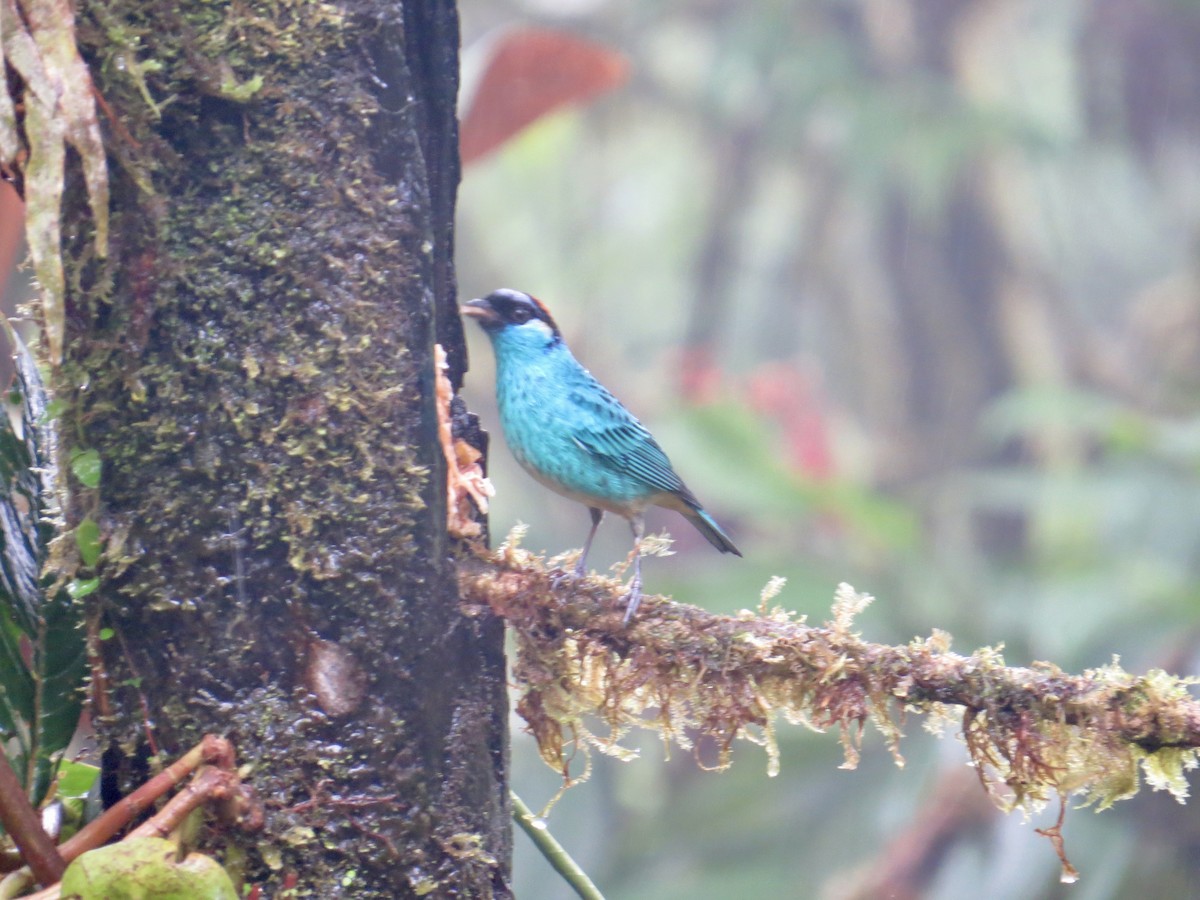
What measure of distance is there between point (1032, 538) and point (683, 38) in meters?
5.21

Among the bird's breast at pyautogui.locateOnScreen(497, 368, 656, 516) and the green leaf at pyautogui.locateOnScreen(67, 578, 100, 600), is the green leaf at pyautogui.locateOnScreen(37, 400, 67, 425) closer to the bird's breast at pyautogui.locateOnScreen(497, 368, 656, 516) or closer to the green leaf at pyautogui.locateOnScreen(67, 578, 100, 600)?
the green leaf at pyautogui.locateOnScreen(67, 578, 100, 600)

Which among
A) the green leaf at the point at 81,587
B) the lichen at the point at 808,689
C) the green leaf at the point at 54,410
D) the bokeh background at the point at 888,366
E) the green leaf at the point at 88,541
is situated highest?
the bokeh background at the point at 888,366

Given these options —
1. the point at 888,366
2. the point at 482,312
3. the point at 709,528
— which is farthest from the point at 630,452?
the point at 888,366

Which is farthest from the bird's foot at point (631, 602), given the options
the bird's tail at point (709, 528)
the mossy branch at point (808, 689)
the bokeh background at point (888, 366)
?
the bokeh background at point (888, 366)

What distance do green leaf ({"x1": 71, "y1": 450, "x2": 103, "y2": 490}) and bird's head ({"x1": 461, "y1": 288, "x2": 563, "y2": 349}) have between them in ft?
4.24

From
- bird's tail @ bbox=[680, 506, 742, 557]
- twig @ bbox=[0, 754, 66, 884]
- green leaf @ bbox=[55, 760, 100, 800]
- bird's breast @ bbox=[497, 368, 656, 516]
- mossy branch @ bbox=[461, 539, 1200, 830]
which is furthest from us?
bird's tail @ bbox=[680, 506, 742, 557]

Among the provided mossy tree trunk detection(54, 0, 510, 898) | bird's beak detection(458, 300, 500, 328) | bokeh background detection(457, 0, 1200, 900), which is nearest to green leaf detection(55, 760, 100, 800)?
mossy tree trunk detection(54, 0, 510, 898)

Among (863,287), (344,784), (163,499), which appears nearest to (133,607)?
(163,499)

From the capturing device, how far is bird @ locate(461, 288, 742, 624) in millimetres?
2674

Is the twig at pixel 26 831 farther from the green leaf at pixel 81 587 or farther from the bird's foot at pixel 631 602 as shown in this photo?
the bird's foot at pixel 631 602

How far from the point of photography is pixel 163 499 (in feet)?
4.91

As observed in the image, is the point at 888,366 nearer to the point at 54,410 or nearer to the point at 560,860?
the point at 560,860

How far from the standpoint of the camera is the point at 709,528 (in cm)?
293

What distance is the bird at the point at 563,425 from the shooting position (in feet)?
8.77
